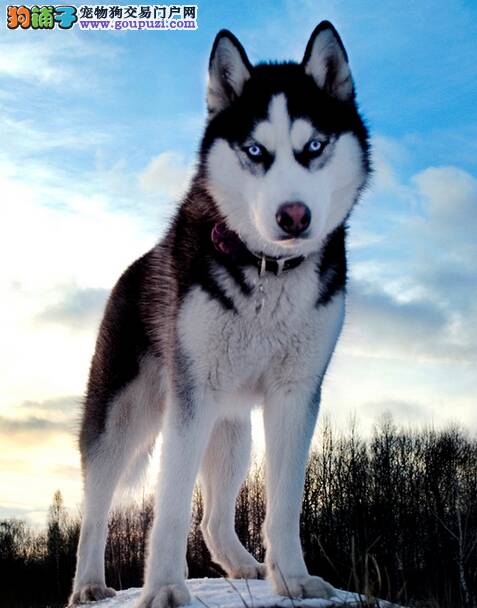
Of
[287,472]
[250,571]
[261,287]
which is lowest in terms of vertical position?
[250,571]

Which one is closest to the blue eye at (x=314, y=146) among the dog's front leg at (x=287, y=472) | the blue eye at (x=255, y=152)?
the blue eye at (x=255, y=152)

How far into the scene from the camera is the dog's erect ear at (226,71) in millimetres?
5973

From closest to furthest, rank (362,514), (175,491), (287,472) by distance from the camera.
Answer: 1. (175,491)
2. (287,472)
3. (362,514)

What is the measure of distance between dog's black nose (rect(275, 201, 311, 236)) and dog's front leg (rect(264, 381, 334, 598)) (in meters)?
1.36

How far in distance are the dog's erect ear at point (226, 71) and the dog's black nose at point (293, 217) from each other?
128 centimetres

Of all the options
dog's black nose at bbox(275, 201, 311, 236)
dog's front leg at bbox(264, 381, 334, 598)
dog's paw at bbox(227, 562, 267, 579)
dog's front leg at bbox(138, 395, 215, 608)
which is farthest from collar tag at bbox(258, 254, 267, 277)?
dog's paw at bbox(227, 562, 267, 579)

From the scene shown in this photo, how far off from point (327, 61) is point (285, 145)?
3.43ft

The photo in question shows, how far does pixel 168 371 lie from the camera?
20.6ft

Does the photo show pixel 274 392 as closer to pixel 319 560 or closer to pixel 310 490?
pixel 319 560

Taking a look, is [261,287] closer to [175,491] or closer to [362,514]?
[175,491]

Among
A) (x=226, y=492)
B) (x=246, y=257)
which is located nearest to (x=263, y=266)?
(x=246, y=257)

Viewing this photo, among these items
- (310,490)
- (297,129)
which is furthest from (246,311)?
(310,490)

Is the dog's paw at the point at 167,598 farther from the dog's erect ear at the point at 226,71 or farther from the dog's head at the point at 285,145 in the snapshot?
the dog's erect ear at the point at 226,71

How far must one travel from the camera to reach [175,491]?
5777 mm
